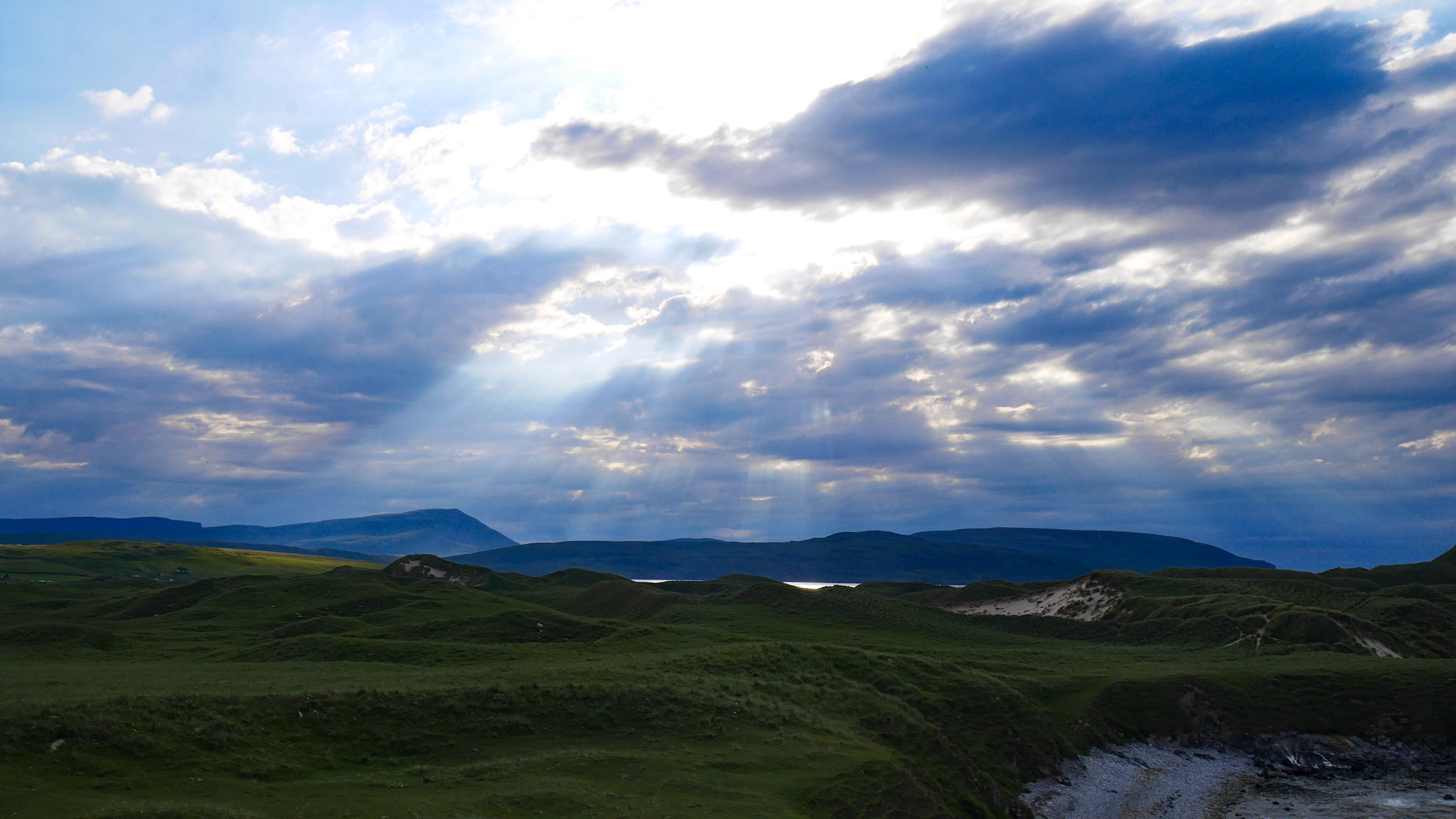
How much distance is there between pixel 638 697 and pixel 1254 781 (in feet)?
131

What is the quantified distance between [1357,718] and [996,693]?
26.0 m

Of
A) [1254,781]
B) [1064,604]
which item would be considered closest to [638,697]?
[1254,781]

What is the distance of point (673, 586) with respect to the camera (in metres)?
167

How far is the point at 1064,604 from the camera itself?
120 m

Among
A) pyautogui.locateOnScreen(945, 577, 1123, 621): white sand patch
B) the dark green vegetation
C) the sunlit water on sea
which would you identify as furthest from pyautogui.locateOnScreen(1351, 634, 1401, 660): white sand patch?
the sunlit water on sea

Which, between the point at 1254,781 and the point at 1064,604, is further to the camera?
the point at 1064,604

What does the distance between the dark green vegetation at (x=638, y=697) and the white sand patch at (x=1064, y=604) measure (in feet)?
13.7

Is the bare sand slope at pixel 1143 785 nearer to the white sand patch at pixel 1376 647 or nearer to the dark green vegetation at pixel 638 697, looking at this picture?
the dark green vegetation at pixel 638 697

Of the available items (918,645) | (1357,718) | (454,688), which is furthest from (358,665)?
(1357,718)

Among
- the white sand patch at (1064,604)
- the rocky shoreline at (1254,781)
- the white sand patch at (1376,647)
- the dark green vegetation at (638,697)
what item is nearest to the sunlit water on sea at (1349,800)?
the rocky shoreline at (1254,781)

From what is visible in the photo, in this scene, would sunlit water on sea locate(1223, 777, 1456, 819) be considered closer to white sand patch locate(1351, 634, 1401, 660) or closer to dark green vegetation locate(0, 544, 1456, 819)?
dark green vegetation locate(0, 544, 1456, 819)

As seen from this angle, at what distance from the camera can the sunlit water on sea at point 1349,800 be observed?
147 ft

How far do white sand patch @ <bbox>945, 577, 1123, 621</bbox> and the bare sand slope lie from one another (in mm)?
55753

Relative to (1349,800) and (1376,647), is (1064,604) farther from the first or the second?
(1349,800)
